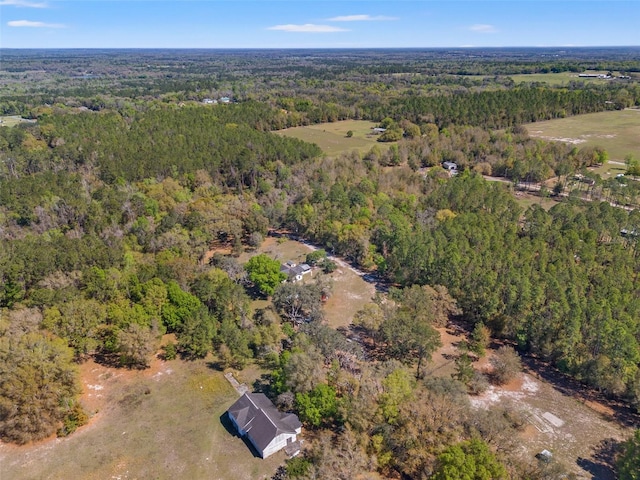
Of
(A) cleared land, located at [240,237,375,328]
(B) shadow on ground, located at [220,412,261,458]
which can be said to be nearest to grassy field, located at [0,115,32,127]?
(A) cleared land, located at [240,237,375,328]

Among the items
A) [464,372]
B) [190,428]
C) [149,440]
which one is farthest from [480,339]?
[149,440]

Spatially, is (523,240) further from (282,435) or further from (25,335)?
(25,335)

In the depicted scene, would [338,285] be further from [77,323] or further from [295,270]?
[77,323]

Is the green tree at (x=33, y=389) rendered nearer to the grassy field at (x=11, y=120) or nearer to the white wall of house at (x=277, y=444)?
the white wall of house at (x=277, y=444)

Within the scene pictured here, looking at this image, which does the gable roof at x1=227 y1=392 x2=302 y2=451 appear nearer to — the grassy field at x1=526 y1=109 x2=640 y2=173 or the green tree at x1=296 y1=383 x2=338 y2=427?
the green tree at x1=296 y1=383 x2=338 y2=427

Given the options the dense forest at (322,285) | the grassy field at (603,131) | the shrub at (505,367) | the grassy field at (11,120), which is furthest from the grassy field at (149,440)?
the grassy field at (11,120)
